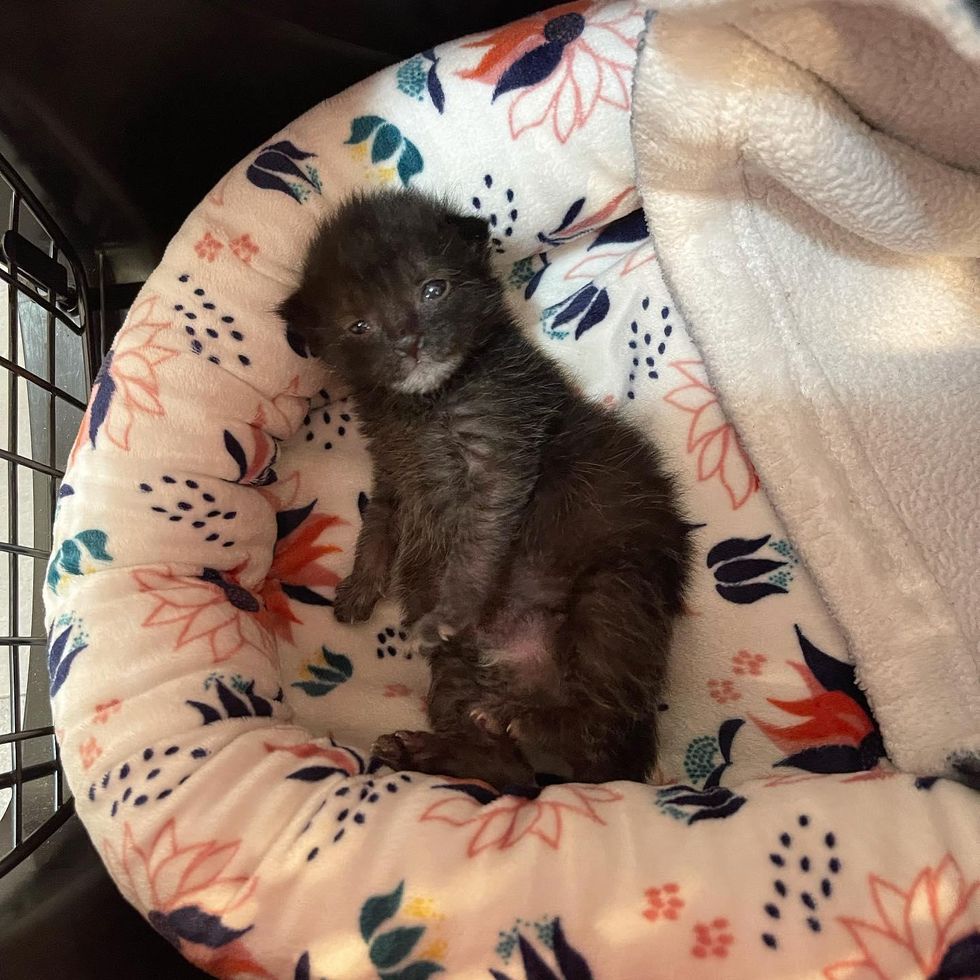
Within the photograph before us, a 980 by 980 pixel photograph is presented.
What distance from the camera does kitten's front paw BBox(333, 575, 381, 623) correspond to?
184 cm

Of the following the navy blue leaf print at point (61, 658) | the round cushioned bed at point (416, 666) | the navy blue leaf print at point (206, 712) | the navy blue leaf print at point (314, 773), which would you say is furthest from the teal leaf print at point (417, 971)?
the navy blue leaf print at point (61, 658)

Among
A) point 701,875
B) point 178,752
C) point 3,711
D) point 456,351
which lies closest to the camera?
point 701,875

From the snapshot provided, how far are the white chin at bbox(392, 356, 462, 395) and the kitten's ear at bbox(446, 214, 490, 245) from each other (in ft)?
0.83

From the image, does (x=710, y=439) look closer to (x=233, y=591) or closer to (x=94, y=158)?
(x=233, y=591)

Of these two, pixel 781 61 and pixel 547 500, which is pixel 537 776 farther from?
pixel 781 61

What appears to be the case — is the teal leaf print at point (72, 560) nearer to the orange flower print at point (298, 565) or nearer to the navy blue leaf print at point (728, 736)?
the orange flower print at point (298, 565)

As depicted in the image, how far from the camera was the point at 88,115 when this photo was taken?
174 centimetres

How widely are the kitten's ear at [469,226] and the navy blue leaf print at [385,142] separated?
0.25 metres

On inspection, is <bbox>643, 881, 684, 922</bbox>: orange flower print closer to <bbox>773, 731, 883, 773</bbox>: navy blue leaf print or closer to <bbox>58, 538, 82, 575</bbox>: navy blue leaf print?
<bbox>773, 731, 883, 773</bbox>: navy blue leaf print

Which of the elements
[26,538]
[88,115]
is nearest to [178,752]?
[26,538]

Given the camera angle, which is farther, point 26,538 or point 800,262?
point 26,538

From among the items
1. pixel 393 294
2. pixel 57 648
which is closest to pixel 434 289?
pixel 393 294

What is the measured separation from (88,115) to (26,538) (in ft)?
3.51

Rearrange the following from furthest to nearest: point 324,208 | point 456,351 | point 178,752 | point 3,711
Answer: point 3,711
point 324,208
point 456,351
point 178,752
